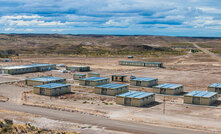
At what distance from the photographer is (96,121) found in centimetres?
3822

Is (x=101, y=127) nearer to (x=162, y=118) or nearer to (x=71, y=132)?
(x=71, y=132)

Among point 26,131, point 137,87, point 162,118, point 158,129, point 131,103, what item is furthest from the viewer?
point 137,87

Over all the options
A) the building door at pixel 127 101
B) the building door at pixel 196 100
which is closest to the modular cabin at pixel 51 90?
the building door at pixel 127 101

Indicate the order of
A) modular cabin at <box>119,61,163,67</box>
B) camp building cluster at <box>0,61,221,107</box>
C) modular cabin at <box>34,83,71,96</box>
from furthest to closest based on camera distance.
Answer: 1. modular cabin at <box>119,61,163,67</box>
2. modular cabin at <box>34,83,71,96</box>
3. camp building cluster at <box>0,61,221,107</box>

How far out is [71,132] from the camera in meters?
32.8

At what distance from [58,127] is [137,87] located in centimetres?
3474

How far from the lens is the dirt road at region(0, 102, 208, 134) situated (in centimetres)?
3428

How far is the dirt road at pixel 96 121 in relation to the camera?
34.3 metres

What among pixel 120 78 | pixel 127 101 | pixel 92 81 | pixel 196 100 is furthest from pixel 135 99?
pixel 120 78

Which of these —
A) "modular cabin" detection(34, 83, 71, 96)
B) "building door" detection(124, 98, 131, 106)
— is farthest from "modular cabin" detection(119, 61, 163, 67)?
"building door" detection(124, 98, 131, 106)

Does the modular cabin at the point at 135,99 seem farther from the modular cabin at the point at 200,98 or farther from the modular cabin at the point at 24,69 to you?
the modular cabin at the point at 24,69

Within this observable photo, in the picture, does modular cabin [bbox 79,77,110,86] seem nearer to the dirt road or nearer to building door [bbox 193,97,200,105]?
the dirt road

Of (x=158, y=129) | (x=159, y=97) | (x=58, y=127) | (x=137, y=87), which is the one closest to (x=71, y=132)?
(x=58, y=127)

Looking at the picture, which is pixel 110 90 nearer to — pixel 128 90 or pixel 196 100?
pixel 128 90
